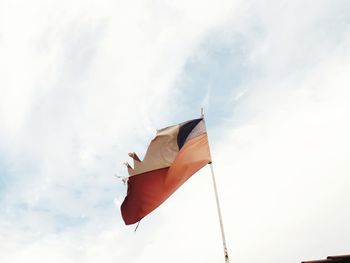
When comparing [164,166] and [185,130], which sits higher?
[185,130]

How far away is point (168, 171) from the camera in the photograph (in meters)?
15.9

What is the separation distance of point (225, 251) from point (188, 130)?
483cm

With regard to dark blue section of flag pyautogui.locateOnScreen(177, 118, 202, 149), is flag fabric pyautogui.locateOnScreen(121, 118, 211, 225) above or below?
below

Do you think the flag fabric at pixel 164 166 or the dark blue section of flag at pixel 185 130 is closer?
the flag fabric at pixel 164 166

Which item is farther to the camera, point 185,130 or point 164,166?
point 185,130

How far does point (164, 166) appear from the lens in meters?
16.0

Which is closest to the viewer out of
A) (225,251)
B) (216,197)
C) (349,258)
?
(349,258)

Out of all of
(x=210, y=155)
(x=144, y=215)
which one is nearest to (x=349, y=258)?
(x=210, y=155)

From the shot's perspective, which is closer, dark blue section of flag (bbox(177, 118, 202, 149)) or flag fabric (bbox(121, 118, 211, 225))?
flag fabric (bbox(121, 118, 211, 225))

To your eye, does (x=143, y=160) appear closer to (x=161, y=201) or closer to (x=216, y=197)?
(x=161, y=201)

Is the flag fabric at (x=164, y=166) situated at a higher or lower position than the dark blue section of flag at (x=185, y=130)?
lower

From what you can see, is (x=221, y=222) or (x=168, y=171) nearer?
(x=221, y=222)

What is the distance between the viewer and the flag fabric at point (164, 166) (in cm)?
1561

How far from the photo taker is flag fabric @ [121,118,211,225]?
15.6 m
